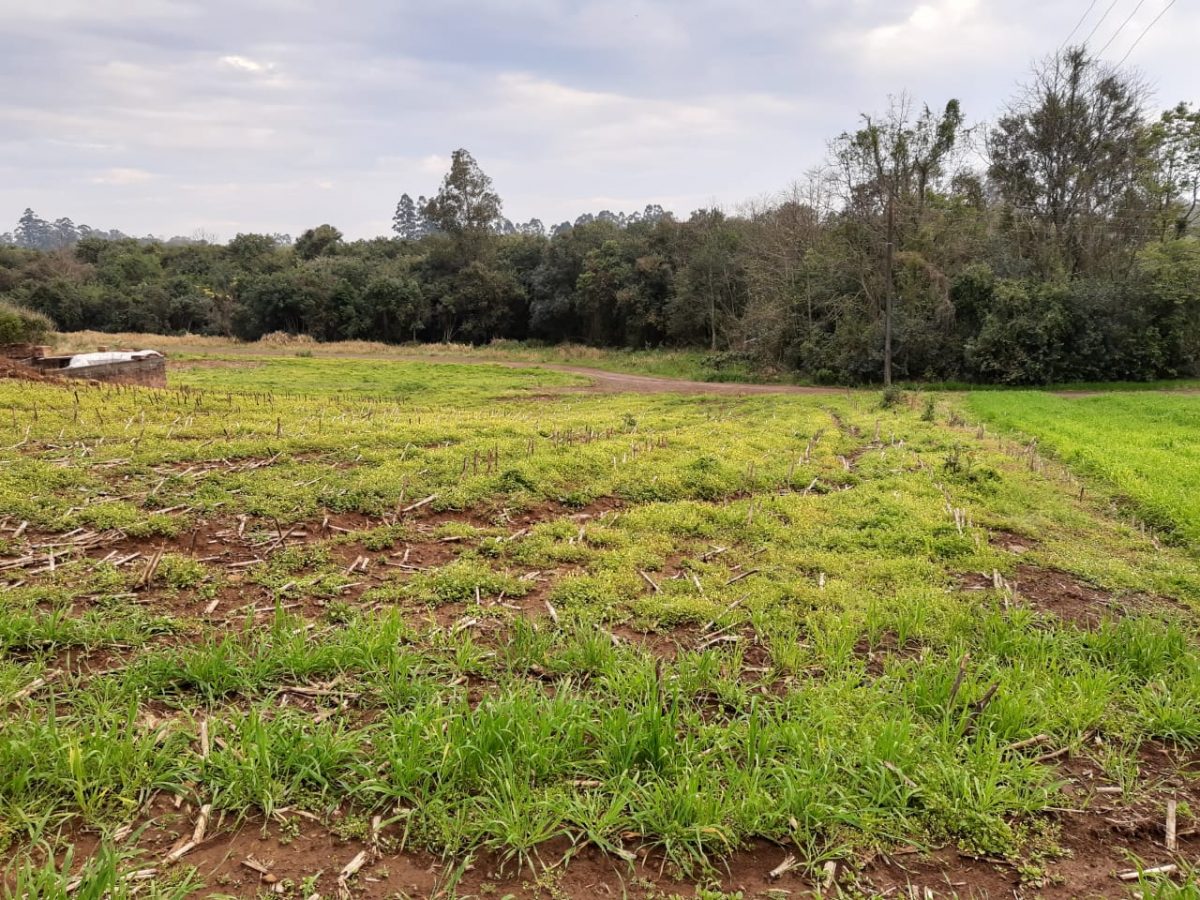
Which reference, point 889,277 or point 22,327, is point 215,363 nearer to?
point 22,327

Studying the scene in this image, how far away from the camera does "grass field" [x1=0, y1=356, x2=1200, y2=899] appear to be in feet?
9.61

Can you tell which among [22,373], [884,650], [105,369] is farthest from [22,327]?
[884,650]

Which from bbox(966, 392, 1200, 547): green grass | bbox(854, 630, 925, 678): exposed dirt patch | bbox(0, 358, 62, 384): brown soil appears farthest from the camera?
bbox(0, 358, 62, 384): brown soil

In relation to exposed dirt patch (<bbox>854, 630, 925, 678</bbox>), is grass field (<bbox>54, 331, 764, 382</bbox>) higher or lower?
higher

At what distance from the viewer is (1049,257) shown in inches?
1246

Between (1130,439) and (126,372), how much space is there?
24.1 meters

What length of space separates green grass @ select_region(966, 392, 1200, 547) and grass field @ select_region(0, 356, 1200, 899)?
74 cm

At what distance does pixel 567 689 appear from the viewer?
4.00m

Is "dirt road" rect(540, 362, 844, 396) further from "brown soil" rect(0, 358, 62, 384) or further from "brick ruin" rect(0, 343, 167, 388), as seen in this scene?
"brown soil" rect(0, 358, 62, 384)

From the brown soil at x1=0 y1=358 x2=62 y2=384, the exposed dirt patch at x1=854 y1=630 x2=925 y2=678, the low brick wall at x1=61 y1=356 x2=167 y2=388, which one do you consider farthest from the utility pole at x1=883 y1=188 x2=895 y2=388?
the brown soil at x1=0 y1=358 x2=62 y2=384

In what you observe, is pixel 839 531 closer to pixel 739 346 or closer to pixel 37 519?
pixel 37 519

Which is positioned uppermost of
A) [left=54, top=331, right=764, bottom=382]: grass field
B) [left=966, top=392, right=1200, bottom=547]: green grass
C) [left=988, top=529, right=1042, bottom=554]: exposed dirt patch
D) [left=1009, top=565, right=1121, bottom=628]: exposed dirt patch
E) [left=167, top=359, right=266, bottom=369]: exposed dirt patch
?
[left=54, top=331, right=764, bottom=382]: grass field

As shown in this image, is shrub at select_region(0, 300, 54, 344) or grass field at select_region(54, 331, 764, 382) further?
grass field at select_region(54, 331, 764, 382)

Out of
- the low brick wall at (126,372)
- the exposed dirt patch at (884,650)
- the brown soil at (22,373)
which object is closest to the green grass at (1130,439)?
the exposed dirt patch at (884,650)
